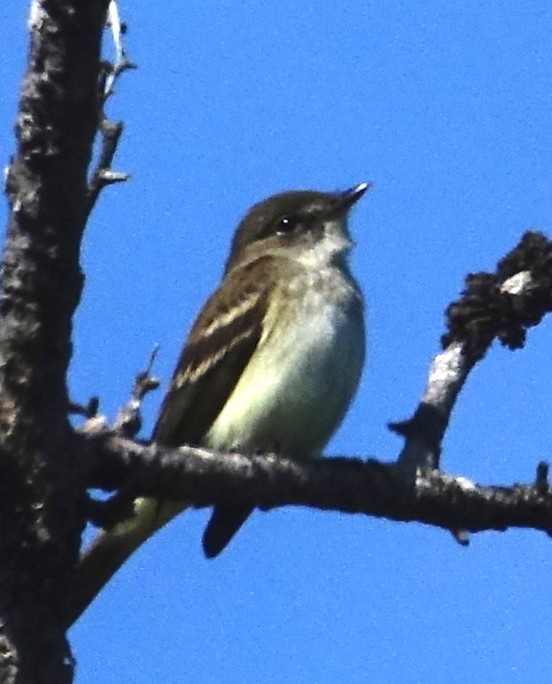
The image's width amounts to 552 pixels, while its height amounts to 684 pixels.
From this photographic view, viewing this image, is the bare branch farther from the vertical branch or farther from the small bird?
the vertical branch

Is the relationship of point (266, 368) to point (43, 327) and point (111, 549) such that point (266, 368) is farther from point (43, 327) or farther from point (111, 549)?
point (43, 327)

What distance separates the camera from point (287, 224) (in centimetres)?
812

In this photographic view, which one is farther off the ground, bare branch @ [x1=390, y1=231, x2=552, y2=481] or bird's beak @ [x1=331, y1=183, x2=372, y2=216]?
bird's beak @ [x1=331, y1=183, x2=372, y2=216]

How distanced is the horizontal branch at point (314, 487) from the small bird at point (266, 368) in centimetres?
138

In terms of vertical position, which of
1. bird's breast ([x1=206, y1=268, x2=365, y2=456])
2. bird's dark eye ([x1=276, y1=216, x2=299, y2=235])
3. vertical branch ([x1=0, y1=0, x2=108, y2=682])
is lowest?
vertical branch ([x1=0, y1=0, x2=108, y2=682])

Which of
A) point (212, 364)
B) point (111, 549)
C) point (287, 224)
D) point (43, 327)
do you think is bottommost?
point (43, 327)

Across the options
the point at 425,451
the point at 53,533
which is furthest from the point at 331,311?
the point at 53,533

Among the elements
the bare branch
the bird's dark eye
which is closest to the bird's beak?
the bird's dark eye

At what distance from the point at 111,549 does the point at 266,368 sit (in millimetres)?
1362

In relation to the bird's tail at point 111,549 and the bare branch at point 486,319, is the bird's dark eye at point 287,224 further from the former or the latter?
the bare branch at point 486,319

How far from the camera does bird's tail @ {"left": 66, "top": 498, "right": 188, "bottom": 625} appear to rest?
4.49 meters

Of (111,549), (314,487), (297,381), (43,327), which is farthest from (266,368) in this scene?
(43,327)

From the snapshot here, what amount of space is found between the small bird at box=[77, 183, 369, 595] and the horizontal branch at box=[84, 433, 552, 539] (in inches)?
54.1

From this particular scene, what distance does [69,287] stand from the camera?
13.5 feet
